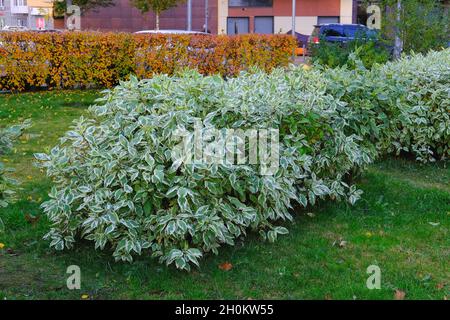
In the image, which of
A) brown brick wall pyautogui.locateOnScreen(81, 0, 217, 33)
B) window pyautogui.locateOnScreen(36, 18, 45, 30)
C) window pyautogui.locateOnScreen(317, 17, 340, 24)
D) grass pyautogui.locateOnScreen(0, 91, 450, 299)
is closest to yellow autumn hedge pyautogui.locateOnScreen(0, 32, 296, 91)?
grass pyautogui.locateOnScreen(0, 91, 450, 299)

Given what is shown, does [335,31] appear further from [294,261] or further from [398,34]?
[294,261]

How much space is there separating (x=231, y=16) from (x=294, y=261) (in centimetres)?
3909

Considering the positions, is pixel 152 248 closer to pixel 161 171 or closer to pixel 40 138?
pixel 161 171

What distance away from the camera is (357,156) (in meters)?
5.68

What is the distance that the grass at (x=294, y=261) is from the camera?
4.00 metres

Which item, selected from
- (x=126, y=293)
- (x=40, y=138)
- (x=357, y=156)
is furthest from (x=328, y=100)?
(x=40, y=138)

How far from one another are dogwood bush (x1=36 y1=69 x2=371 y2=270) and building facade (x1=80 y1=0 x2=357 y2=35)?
3738 centimetres

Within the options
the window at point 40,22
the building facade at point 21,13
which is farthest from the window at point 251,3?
the building facade at point 21,13

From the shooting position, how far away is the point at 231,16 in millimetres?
42281

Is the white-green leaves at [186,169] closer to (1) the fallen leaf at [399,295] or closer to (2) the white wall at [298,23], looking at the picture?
(1) the fallen leaf at [399,295]

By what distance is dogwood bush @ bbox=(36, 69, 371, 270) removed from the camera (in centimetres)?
418

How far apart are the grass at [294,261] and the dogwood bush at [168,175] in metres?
0.14

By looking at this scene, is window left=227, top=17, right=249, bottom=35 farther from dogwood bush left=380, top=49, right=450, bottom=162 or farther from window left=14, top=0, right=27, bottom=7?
dogwood bush left=380, top=49, right=450, bottom=162

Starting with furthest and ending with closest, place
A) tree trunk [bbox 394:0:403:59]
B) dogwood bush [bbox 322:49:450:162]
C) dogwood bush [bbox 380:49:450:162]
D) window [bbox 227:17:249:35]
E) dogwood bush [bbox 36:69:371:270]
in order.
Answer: window [bbox 227:17:249:35] → tree trunk [bbox 394:0:403:59] → dogwood bush [bbox 380:49:450:162] → dogwood bush [bbox 322:49:450:162] → dogwood bush [bbox 36:69:371:270]
